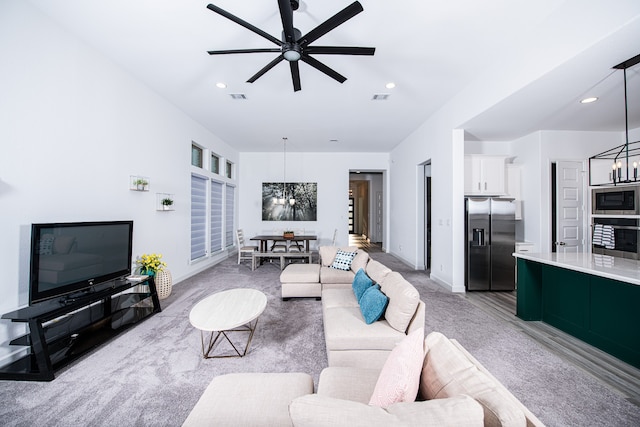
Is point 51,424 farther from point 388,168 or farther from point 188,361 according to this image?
point 388,168

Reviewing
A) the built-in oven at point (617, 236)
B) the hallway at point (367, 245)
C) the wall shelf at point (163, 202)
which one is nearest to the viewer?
the built-in oven at point (617, 236)

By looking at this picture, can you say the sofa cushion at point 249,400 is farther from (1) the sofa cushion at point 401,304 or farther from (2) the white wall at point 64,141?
(2) the white wall at point 64,141

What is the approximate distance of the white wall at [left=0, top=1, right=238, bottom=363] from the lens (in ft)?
6.95

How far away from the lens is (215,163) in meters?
6.25

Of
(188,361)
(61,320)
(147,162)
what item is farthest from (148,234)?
(188,361)

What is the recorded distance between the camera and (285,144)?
6789 mm

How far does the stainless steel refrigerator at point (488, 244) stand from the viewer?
13.6ft

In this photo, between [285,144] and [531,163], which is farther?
[285,144]

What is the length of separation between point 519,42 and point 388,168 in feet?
16.2

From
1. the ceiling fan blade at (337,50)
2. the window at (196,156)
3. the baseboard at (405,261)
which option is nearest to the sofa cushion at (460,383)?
the ceiling fan blade at (337,50)

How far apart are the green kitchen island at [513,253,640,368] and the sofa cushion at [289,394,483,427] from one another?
7.53ft

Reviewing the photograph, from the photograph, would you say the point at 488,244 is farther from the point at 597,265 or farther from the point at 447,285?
the point at 597,265

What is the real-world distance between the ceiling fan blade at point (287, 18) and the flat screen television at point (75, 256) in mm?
2672

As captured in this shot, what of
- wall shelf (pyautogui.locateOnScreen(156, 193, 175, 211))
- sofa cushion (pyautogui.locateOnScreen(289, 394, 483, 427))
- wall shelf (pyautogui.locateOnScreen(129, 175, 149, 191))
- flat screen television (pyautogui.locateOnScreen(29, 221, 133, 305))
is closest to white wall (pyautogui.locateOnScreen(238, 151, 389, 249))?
wall shelf (pyautogui.locateOnScreen(156, 193, 175, 211))
